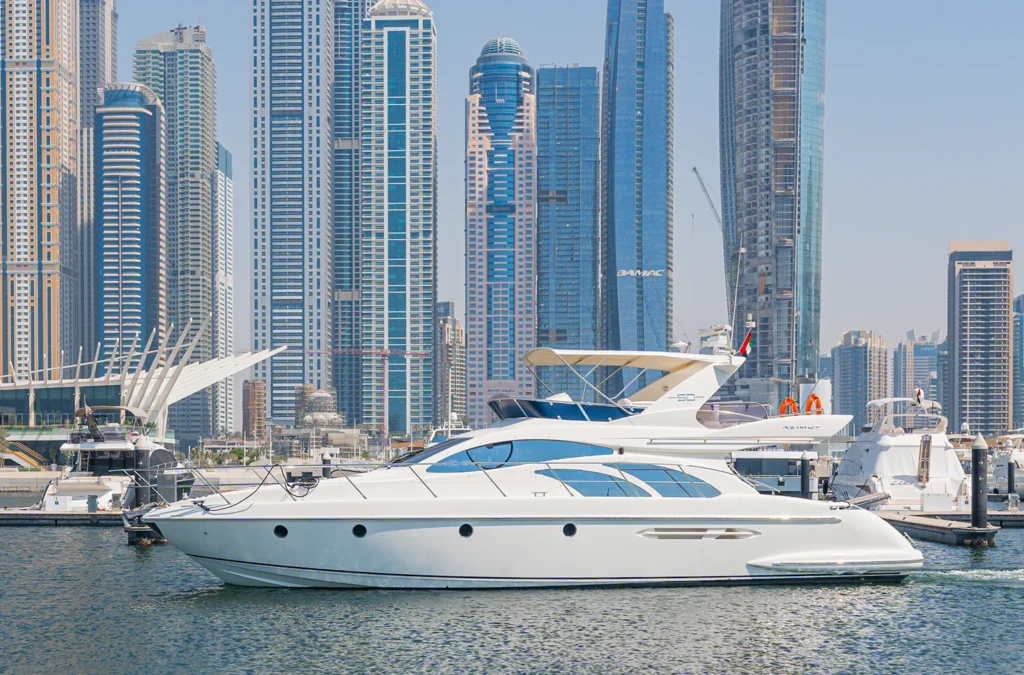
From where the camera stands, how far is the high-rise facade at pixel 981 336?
178000 mm

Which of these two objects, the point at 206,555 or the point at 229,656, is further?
the point at 206,555

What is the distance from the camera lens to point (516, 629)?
18.4 m

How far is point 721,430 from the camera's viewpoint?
22516 millimetres

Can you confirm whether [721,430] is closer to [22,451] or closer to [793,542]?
[793,542]

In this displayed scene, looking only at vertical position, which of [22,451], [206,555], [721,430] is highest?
[721,430]

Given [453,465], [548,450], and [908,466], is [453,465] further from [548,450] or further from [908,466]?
[908,466]

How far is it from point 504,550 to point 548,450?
231 cm

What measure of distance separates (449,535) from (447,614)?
4.94 ft

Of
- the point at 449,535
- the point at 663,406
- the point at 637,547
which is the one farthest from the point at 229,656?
the point at 663,406

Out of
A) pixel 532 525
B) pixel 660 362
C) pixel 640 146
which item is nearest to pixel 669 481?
pixel 532 525

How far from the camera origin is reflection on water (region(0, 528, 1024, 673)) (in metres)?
17.0

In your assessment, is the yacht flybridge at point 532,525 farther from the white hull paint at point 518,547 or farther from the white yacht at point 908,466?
the white yacht at point 908,466

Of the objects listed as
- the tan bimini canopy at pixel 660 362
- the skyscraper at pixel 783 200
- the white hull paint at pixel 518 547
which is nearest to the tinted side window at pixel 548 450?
the white hull paint at pixel 518 547

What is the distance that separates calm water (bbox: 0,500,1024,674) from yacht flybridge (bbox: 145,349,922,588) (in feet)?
1.28
